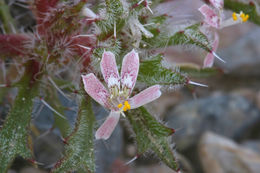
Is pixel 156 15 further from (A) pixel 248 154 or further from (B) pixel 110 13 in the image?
(A) pixel 248 154

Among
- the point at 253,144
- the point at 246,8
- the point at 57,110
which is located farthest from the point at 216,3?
the point at 253,144

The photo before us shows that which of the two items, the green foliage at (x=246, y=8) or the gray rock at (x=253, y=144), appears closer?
the green foliage at (x=246, y=8)

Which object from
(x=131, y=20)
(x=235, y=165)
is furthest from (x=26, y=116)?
(x=235, y=165)

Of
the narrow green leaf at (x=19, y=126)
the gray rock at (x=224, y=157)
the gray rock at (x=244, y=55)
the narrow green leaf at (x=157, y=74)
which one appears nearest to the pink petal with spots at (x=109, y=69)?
the narrow green leaf at (x=157, y=74)

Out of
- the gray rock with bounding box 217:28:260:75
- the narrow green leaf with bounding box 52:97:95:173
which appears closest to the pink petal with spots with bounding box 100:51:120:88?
the narrow green leaf with bounding box 52:97:95:173

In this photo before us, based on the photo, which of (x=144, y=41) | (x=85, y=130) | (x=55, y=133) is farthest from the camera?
(x=55, y=133)

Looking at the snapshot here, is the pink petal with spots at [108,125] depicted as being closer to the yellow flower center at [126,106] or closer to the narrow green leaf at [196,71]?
the yellow flower center at [126,106]
